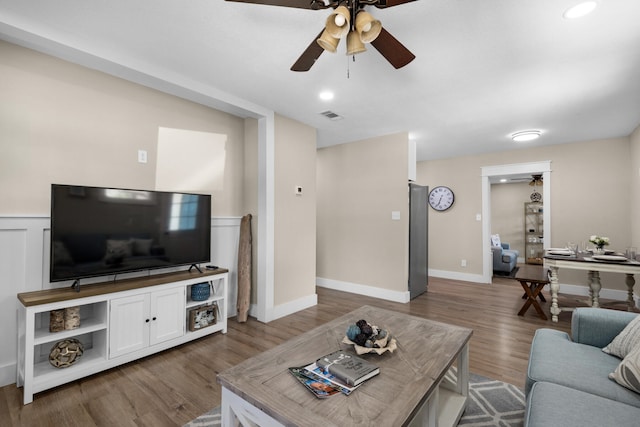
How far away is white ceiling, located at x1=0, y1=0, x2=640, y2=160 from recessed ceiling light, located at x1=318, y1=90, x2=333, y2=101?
88 mm

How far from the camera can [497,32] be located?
6.50 feet

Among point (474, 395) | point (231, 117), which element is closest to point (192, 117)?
point (231, 117)

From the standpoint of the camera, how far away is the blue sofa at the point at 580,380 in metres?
1.15

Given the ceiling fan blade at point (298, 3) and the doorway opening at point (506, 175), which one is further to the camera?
the doorway opening at point (506, 175)

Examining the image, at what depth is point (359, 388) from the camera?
1.27m

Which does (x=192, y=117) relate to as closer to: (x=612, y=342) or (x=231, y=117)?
(x=231, y=117)

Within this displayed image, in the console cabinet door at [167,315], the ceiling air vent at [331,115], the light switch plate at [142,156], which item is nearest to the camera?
the console cabinet door at [167,315]

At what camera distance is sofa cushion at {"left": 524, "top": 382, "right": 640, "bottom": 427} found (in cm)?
112

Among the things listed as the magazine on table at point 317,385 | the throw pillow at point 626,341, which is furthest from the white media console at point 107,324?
the throw pillow at point 626,341

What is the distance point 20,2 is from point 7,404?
2.50 meters

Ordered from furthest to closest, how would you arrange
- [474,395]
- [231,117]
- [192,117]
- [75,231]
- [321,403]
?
1. [231,117]
2. [192,117]
3. [75,231]
4. [474,395]
5. [321,403]

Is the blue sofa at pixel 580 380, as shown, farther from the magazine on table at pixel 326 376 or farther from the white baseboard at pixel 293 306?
the white baseboard at pixel 293 306

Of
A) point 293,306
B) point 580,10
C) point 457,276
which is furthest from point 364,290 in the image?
point 580,10

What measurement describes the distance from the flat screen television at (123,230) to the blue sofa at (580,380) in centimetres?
284
